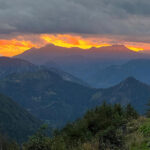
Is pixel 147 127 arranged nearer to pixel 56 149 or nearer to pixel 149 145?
pixel 149 145

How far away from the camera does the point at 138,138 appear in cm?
1126

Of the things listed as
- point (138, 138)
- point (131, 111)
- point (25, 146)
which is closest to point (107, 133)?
point (138, 138)

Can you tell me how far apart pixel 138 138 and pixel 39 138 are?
4.68m

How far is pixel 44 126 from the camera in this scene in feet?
40.5

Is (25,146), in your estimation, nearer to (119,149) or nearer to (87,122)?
(119,149)

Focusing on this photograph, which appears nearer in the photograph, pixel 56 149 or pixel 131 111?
pixel 56 149

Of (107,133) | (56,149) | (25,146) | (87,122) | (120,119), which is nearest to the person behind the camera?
(56,149)

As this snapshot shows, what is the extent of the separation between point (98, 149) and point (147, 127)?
156 inches

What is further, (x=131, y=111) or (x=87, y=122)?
(x=131, y=111)

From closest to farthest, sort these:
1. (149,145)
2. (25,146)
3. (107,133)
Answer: (149,145) < (25,146) < (107,133)

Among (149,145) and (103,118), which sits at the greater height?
(149,145)

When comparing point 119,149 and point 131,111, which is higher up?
point 119,149

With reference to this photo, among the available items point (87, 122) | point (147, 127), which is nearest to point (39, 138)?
point (147, 127)

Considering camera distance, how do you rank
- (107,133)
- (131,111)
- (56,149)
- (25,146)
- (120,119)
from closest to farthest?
(56,149) → (25,146) → (107,133) → (120,119) → (131,111)
